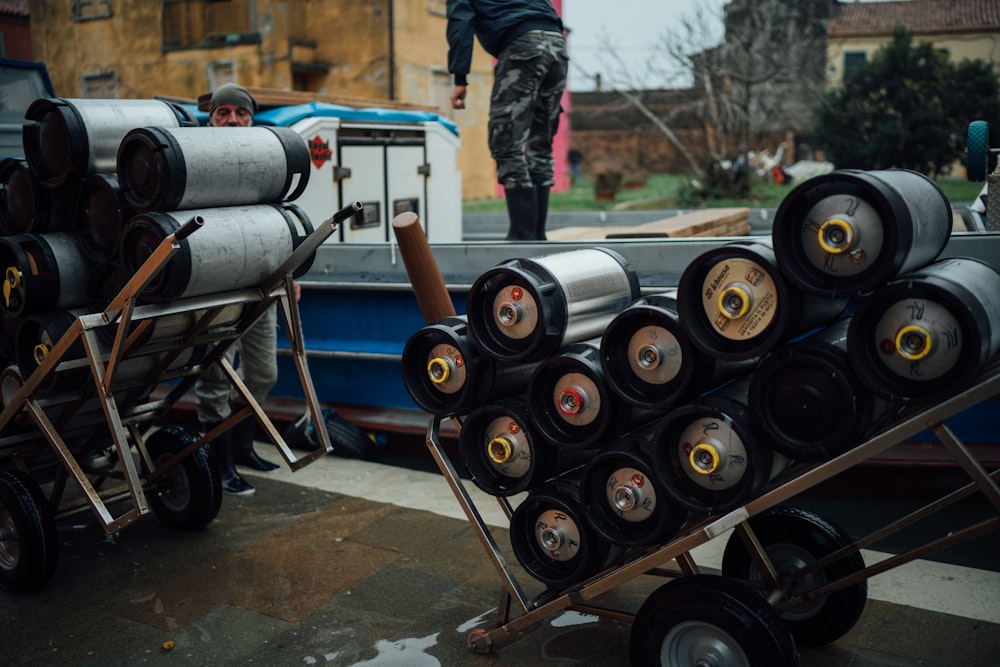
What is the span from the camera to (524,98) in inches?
232

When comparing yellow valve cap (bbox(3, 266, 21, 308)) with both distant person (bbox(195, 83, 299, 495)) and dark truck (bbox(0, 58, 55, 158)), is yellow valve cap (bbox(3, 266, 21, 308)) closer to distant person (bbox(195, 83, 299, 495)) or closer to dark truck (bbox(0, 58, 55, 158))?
distant person (bbox(195, 83, 299, 495))

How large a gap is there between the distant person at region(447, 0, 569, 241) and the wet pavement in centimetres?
215

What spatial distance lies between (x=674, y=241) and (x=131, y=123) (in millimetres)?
2759


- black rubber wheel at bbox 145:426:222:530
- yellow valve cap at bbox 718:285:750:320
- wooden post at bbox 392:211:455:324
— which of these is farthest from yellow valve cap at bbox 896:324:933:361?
black rubber wheel at bbox 145:426:222:530

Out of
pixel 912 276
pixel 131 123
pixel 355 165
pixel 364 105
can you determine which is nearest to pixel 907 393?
pixel 912 276

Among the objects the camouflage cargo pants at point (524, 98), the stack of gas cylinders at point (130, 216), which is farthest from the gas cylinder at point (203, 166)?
the camouflage cargo pants at point (524, 98)

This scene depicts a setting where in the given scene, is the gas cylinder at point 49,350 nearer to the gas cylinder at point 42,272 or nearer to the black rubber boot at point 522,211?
the gas cylinder at point 42,272

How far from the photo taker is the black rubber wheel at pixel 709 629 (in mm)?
2828

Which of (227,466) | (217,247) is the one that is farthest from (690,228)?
(217,247)

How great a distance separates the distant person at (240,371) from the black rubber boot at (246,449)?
11 cm

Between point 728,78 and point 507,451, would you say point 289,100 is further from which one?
point 728,78

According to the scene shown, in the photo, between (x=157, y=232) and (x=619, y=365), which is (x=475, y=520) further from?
(x=157, y=232)

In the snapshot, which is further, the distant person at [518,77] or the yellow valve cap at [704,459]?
the distant person at [518,77]

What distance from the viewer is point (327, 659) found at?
3527mm
